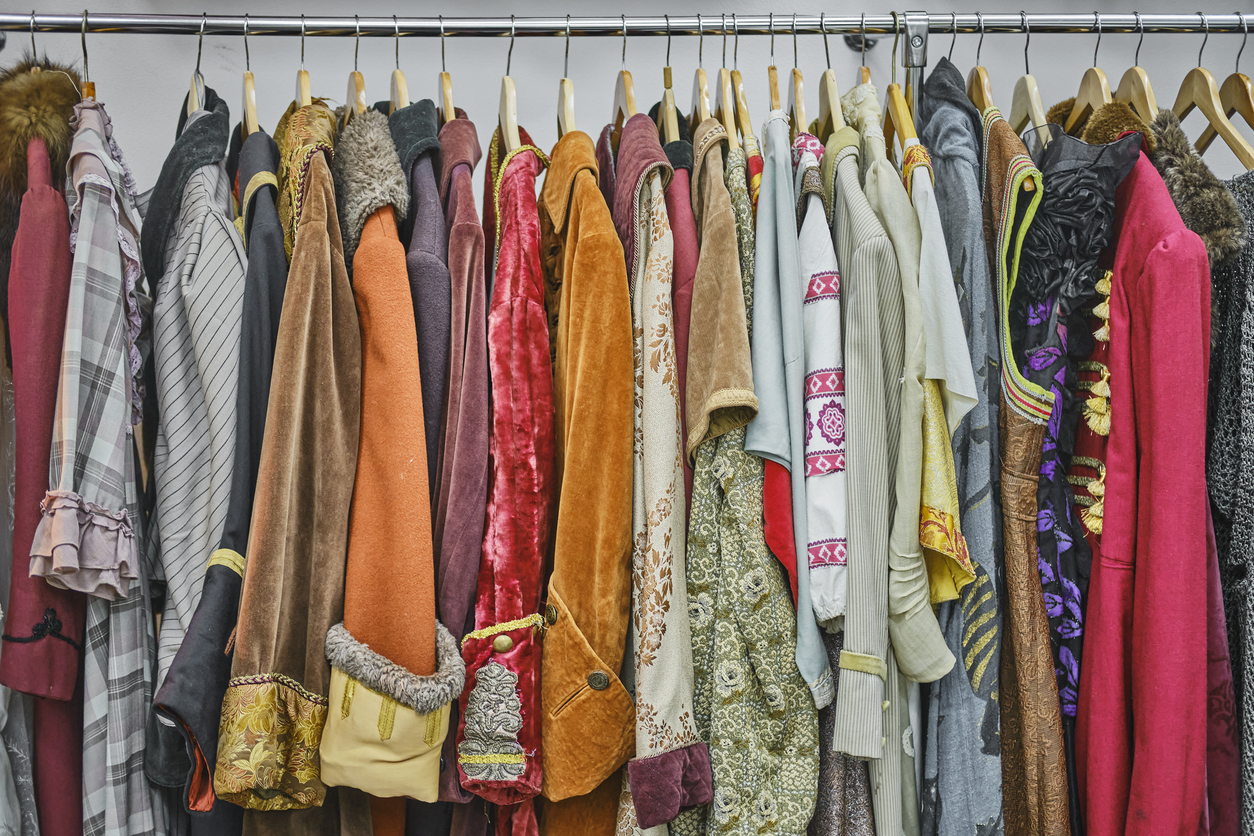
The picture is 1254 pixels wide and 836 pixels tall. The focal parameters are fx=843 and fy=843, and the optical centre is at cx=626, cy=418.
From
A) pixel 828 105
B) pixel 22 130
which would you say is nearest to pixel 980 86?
pixel 828 105

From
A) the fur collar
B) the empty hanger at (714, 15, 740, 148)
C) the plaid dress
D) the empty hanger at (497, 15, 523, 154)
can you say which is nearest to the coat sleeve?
the empty hanger at (714, 15, 740, 148)

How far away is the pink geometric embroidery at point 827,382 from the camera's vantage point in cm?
112

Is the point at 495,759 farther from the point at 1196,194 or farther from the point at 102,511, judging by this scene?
the point at 1196,194

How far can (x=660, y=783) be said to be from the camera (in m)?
1.01

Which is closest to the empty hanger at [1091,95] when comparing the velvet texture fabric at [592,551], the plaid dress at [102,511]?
the velvet texture fabric at [592,551]

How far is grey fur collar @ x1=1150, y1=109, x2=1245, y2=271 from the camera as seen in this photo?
1158 mm

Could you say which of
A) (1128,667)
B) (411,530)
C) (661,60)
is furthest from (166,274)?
(1128,667)

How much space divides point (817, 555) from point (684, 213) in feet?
1.69

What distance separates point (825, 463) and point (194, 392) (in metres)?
0.85

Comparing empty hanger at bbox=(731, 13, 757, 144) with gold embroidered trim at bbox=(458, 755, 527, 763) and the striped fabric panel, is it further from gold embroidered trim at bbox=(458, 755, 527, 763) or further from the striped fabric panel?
gold embroidered trim at bbox=(458, 755, 527, 763)

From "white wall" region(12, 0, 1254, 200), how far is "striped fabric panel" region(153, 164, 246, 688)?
2.30 ft

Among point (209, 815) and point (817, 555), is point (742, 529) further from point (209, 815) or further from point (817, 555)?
point (209, 815)

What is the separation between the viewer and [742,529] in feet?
3.54

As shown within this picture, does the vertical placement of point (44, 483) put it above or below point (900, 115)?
below
